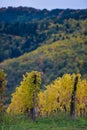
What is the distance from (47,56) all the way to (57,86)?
5015 inches

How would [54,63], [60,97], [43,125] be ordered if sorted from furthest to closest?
1. [54,63]
2. [60,97]
3. [43,125]

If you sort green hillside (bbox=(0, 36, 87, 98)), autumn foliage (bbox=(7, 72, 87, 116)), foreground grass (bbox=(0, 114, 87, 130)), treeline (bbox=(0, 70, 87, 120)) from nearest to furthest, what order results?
foreground grass (bbox=(0, 114, 87, 130)) → treeline (bbox=(0, 70, 87, 120)) → autumn foliage (bbox=(7, 72, 87, 116)) → green hillside (bbox=(0, 36, 87, 98))

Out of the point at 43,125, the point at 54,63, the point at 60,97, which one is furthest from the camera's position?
the point at 54,63

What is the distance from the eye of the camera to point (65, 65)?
514 ft

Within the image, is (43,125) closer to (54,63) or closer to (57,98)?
(57,98)

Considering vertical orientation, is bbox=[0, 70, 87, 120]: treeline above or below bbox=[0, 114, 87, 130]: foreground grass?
above

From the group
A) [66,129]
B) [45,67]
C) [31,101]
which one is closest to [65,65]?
[45,67]

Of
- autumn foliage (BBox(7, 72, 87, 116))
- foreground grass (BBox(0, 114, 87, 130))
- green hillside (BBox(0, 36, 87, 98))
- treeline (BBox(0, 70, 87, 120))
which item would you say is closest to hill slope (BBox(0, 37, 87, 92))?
green hillside (BBox(0, 36, 87, 98))

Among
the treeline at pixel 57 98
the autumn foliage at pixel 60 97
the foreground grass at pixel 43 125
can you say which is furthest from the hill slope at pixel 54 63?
the foreground grass at pixel 43 125

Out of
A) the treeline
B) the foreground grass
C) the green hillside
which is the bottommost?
the foreground grass

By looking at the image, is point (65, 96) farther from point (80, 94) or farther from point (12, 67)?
point (12, 67)

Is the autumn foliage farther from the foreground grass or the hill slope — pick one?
the hill slope

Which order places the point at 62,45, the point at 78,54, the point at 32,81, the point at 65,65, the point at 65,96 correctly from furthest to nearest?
the point at 62,45 → the point at 78,54 → the point at 65,65 → the point at 65,96 → the point at 32,81

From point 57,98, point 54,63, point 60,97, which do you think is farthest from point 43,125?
point 54,63
